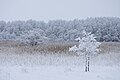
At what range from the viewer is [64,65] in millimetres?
12359

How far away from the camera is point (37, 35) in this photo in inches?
1342

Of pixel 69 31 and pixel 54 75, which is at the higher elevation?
pixel 69 31

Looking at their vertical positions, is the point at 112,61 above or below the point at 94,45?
below

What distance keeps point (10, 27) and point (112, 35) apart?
1520 inches

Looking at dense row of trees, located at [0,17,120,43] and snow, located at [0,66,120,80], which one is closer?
snow, located at [0,66,120,80]

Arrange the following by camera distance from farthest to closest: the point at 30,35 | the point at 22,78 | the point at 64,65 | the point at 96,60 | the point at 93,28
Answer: the point at 93,28 < the point at 30,35 < the point at 96,60 < the point at 64,65 < the point at 22,78

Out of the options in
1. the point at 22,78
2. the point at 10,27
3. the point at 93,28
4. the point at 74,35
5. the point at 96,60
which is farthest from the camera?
the point at 10,27

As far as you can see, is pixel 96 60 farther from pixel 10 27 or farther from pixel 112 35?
pixel 10 27

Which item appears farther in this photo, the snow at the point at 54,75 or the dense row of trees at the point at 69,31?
the dense row of trees at the point at 69,31

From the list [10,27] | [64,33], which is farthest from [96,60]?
[10,27]

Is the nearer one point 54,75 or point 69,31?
point 54,75

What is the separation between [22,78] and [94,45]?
4.45 meters

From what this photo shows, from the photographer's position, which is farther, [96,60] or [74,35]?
[74,35]

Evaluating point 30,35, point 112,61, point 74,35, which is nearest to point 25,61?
point 112,61
